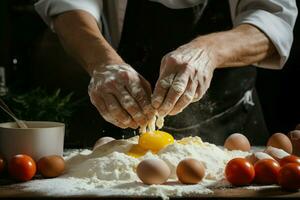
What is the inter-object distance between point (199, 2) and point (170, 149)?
2.92 ft

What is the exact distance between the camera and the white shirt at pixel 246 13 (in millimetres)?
2208

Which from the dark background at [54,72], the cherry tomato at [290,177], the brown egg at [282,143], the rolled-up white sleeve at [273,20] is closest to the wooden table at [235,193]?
the cherry tomato at [290,177]

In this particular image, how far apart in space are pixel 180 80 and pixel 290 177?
1.45ft

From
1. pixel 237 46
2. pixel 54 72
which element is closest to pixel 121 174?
pixel 237 46

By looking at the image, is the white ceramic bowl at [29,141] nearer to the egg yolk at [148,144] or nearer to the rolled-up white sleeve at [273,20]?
the egg yolk at [148,144]

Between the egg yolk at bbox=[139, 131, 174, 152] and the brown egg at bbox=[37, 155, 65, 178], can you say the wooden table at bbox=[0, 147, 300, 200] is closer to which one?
the brown egg at bbox=[37, 155, 65, 178]

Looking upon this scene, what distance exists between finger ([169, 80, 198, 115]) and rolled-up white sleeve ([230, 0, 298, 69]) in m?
0.52

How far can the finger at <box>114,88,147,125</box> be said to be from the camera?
5.63 ft

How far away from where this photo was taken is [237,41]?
2129mm

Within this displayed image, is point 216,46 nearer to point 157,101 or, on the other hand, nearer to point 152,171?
point 157,101

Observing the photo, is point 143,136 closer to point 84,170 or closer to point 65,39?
point 84,170

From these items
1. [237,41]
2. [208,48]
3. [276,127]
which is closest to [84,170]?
[208,48]

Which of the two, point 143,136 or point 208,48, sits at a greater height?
point 208,48

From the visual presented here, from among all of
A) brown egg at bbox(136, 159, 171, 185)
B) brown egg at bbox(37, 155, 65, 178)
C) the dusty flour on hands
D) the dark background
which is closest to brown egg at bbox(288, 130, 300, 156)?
the dusty flour on hands
